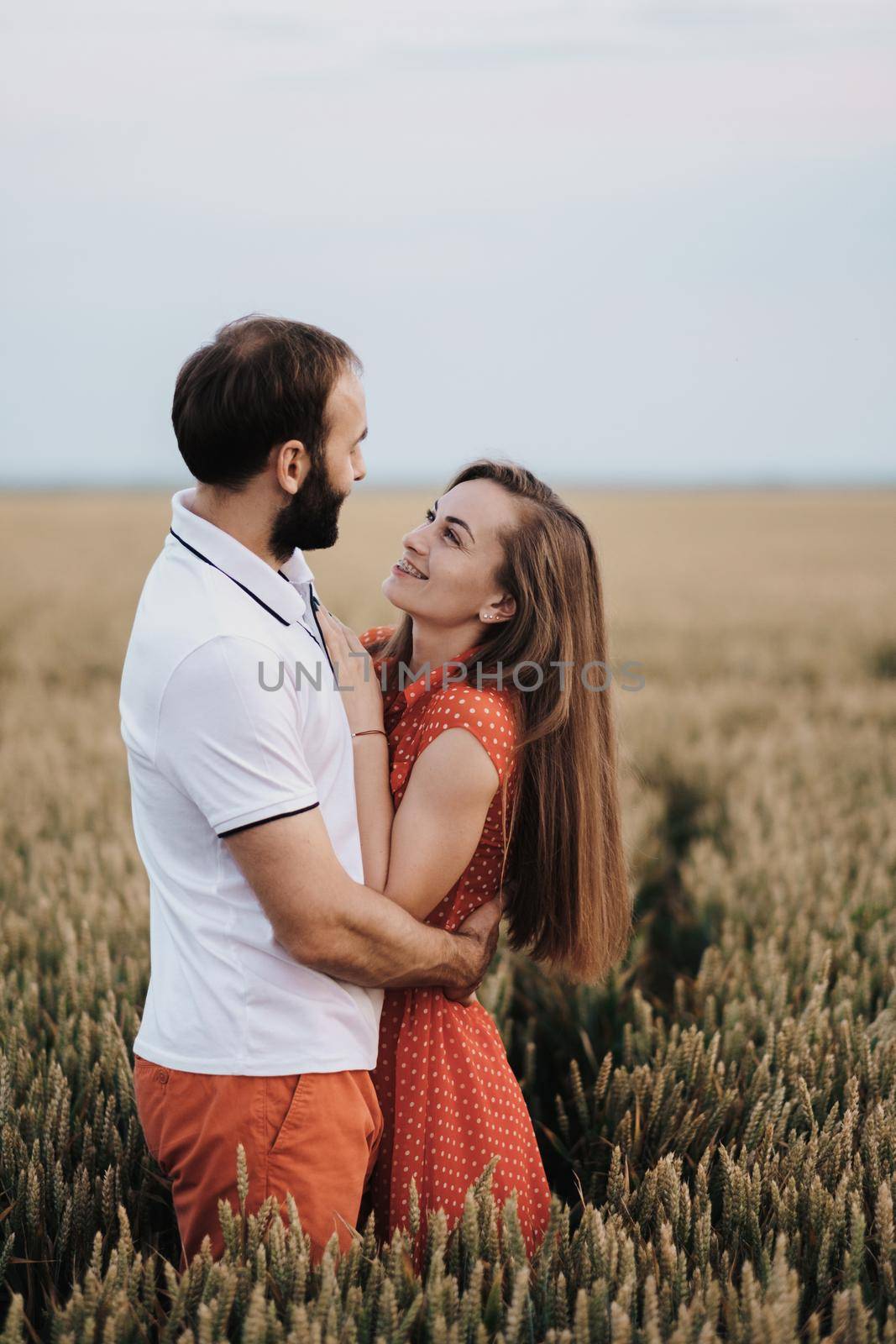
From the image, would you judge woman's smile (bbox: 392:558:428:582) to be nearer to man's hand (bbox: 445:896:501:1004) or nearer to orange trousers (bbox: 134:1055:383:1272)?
man's hand (bbox: 445:896:501:1004)

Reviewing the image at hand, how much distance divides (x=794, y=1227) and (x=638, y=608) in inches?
619

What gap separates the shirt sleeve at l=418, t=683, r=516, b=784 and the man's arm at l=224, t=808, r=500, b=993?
14.3 inches

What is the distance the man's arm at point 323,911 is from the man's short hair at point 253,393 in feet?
2.21

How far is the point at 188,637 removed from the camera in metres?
2.09

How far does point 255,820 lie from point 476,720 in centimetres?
57

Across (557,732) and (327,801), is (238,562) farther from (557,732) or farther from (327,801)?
(557,732)

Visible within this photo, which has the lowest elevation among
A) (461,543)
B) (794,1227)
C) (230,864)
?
(794,1227)

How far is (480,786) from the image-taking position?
2434 millimetres

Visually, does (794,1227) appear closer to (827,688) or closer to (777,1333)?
(777,1333)

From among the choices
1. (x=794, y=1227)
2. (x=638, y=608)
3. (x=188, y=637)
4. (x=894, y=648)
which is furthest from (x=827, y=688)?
(x=188, y=637)

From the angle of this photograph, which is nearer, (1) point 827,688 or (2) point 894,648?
(1) point 827,688

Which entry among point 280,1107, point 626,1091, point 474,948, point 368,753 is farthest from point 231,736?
point 626,1091

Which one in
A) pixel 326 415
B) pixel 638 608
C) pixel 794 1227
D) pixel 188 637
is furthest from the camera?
pixel 638 608

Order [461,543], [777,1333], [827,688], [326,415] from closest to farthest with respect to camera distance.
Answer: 1. [777,1333]
2. [326,415]
3. [461,543]
4. [827,688]
